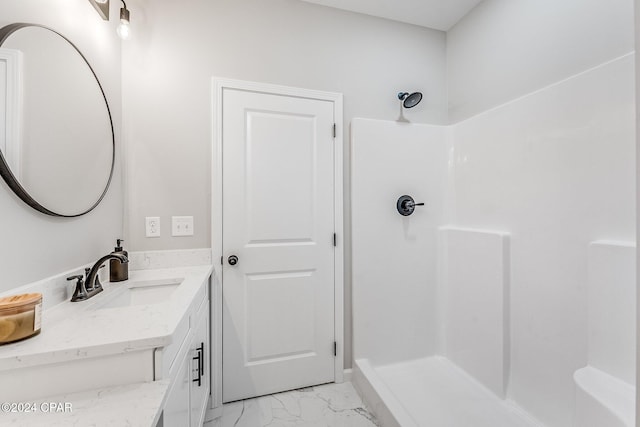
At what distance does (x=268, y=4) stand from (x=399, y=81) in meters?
1.06

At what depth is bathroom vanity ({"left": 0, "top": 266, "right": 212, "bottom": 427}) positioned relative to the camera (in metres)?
0.65

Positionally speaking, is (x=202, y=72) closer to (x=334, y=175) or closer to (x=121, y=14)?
(x=121, y=14)

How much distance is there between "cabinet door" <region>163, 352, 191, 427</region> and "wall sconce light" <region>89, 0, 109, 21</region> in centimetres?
169

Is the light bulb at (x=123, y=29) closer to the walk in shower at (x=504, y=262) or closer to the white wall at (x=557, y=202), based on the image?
the walk in shower at (x=504, y=262)

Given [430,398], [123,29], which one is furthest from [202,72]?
[430,398]

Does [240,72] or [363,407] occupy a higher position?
[240,72]

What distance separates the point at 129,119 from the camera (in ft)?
5.23

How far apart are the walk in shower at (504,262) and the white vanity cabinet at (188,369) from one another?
38.2 inches

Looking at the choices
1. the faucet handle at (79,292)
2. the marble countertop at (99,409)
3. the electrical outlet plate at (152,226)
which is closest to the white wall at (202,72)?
the electrical outlet plate at (152,226)

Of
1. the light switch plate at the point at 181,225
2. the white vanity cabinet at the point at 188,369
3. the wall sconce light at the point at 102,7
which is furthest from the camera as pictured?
the light switch plate at the point at 181,225

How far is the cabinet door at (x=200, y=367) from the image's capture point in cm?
122

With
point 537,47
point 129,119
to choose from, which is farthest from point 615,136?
point 129,119

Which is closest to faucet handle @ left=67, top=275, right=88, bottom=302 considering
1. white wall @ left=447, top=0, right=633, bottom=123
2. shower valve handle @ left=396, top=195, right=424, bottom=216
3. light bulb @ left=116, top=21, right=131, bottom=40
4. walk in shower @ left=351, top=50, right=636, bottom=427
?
light bulb @ left=116, top=21, right=131, bottom=40

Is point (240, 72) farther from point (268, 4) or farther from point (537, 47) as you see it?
point (537, 47)
